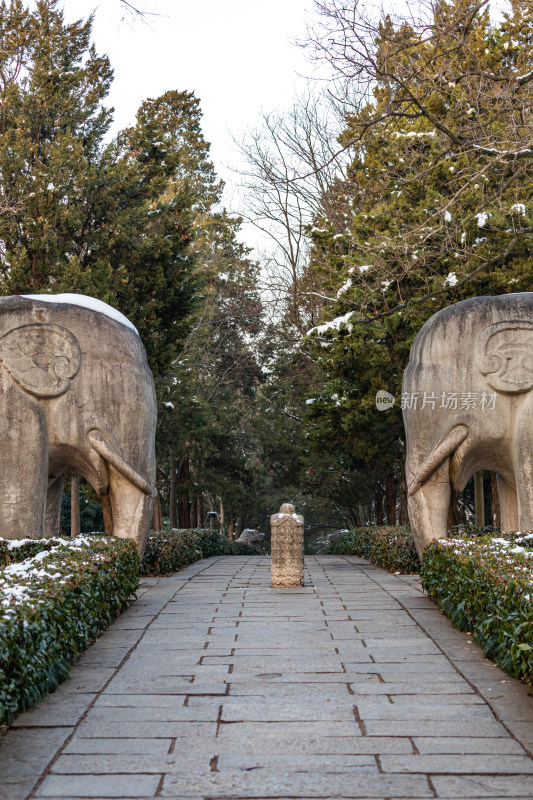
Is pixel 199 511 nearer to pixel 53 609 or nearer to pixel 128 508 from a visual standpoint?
pixel 128 508

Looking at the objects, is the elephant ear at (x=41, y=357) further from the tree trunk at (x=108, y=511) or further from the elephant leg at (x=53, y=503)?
the elephant leg at (x=53, y=503)

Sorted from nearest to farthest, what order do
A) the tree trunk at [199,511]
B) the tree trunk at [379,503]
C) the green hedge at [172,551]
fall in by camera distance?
the green hedge at [172,551]
the tree trunk at [379,503]
the tree trunk at [199,511]

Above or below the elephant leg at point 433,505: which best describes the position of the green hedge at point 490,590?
below

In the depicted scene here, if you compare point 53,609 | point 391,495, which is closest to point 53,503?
point 53,609

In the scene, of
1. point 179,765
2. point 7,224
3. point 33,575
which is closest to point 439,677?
point 179,765

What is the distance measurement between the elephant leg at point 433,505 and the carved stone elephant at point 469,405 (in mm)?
11

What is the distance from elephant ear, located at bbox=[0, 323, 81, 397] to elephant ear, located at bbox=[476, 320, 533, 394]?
443 centimetres

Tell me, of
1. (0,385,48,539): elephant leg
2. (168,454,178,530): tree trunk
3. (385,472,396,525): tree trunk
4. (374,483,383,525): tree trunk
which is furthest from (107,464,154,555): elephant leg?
(374,483,383,525): tree trunk

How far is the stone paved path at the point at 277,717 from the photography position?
3.50m

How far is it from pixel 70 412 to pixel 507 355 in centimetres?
477

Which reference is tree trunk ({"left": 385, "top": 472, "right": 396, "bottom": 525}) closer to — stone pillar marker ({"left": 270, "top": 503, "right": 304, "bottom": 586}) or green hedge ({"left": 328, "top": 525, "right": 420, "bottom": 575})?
green hedge ({"left": 328, "top": 525, "right": 420, "bottom": 575})

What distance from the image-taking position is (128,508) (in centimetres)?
909

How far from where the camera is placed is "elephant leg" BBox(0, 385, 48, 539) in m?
8.69

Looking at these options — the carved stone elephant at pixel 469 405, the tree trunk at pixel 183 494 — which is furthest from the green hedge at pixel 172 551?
the tree trunk at pixel 183 494
